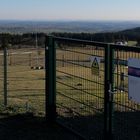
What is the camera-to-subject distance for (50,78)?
10.6 meters

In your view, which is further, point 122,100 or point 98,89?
point 98,89

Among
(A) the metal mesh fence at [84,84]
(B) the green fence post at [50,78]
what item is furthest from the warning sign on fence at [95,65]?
(B) the green fence post at [50,78]

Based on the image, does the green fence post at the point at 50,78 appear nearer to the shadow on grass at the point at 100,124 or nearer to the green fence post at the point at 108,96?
the shadow on grass at the point at 100,124

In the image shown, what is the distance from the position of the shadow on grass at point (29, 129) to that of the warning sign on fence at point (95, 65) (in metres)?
1.39

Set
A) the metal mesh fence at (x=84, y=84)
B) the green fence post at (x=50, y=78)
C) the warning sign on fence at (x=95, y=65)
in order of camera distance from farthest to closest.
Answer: the green fence post at (x=50, y=78)
the metal mesh fence at (x=84, y=84)
the warning sign on fence at (x=95, y=65)

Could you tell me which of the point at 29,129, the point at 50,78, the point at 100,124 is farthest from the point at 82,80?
the point at 29,129

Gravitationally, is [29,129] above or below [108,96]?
below

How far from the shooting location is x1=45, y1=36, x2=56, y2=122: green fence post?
34.1 ft

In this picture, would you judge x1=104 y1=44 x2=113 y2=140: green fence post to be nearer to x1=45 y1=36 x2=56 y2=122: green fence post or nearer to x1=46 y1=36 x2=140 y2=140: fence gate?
x1=46 y1=36 x2=140 y2=140: fence gate

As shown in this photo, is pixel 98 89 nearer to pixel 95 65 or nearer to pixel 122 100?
pixel 95 65

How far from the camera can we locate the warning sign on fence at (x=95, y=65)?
8.70 metres

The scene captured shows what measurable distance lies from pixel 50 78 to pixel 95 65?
2.01 m

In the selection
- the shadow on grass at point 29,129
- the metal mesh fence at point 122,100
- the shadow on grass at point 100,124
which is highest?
the metal mesh fence at point 122,100

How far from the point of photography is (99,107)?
31.8ft
